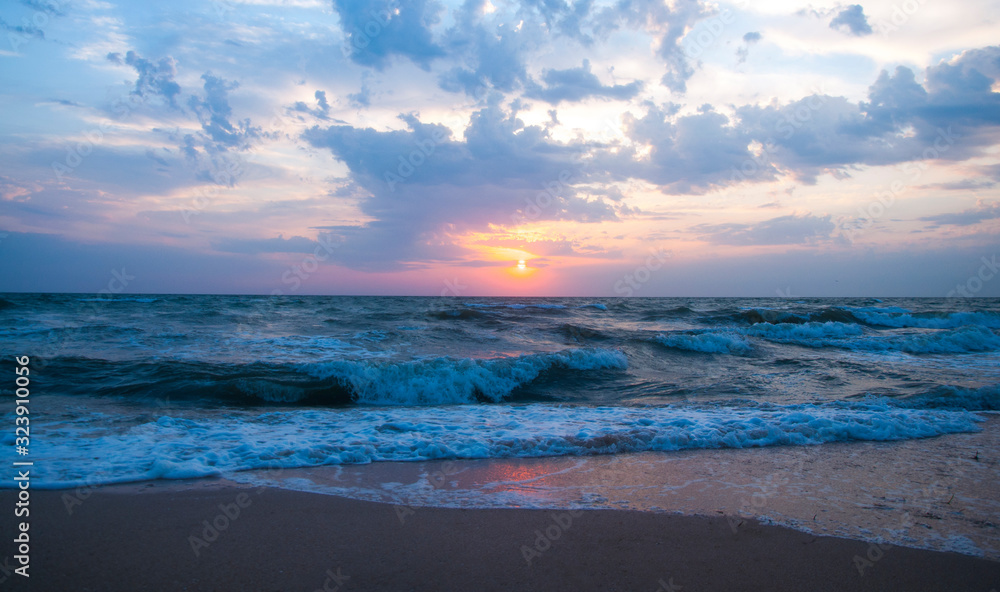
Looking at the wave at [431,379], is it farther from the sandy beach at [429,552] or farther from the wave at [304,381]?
the sandy beach at [429,552]

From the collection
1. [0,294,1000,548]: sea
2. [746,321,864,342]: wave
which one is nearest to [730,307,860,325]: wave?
[746,321,864,342]: wave

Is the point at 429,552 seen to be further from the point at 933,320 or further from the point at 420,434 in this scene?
the point at 933,320

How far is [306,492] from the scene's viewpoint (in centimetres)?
461

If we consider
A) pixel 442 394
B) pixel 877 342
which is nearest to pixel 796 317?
pixel 877 342

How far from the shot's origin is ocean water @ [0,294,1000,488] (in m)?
6.00

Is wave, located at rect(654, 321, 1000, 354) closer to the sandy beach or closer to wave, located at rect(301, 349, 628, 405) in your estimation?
wave, located at rect(301, 349, 628, 405)

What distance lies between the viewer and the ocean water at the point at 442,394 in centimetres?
600

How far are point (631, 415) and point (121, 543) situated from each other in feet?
21.7

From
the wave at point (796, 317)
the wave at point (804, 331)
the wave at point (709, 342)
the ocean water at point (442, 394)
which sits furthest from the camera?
the wave at point (796, 317)

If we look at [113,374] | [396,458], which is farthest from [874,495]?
[113,374]

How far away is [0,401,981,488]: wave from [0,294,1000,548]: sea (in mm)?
32

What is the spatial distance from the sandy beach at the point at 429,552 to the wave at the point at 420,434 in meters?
1.07

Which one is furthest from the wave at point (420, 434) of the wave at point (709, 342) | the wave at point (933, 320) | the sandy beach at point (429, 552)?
the wave at point (933, 320)

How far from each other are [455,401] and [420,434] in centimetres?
382
